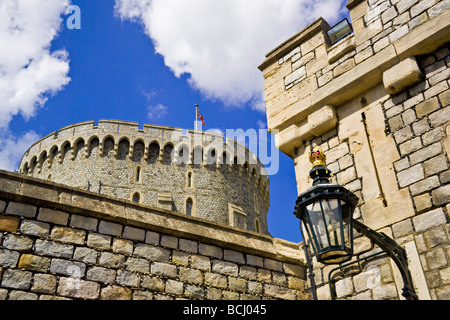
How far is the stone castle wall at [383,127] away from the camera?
12.7 feet

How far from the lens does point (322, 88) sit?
508cm

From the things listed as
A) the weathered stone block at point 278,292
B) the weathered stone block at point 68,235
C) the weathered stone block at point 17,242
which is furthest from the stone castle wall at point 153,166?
the weathered stone block at point 17,242

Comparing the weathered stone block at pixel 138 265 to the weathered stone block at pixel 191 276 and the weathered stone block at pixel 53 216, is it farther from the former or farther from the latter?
the weathered stone block at pixel 53 216

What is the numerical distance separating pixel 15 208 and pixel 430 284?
3.42 meters

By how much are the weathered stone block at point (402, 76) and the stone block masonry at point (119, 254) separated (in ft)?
7.03

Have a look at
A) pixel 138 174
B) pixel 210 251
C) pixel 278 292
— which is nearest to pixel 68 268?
pixel 210 251

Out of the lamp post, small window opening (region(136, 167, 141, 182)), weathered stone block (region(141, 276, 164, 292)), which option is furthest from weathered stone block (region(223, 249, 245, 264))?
small window opening (region(136, 167, 141, 182))

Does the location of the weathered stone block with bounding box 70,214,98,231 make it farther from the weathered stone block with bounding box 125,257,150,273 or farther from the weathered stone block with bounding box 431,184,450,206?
the weathered stone block with bounding box 431,184,450,206

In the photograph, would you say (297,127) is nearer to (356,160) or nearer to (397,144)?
(356,160)

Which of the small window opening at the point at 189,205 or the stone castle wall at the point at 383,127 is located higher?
the small window opening at the point at 189,205

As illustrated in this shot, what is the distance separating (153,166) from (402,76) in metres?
22.8

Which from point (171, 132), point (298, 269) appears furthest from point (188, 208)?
point (298, 269)

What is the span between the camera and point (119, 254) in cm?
446

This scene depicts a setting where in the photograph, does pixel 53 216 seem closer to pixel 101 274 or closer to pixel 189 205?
pixel 101 274
